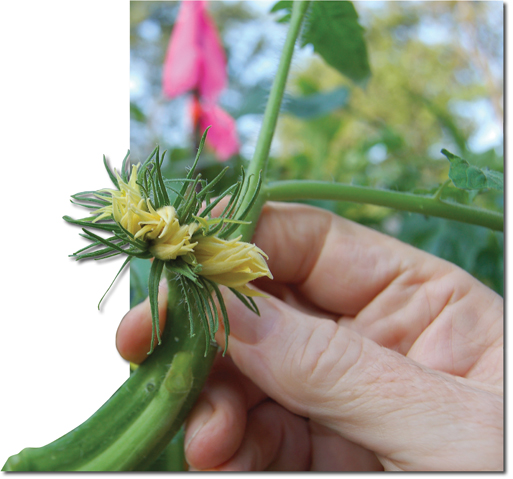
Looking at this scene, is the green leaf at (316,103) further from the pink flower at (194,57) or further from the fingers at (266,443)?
the fingers at (266,443)

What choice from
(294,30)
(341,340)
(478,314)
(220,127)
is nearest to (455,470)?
(341,340)

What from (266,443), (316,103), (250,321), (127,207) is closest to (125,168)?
(127,207)

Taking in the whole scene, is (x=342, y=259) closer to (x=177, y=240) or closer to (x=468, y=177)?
(x=468, y=177)

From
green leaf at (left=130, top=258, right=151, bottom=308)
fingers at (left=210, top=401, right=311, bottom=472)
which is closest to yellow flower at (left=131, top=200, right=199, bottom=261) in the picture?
green leaf at (left=130, top=258, right=151, bottom=308)

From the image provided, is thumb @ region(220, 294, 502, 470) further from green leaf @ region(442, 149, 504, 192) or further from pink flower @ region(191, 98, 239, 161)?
pink flower @ region(191, 98, 239, 161)

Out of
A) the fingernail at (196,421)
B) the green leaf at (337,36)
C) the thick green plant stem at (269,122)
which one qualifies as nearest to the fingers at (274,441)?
the fingernail at (196,421)

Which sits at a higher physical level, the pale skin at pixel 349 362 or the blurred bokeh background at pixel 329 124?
the blurred bokeh background at pixel 329 124
